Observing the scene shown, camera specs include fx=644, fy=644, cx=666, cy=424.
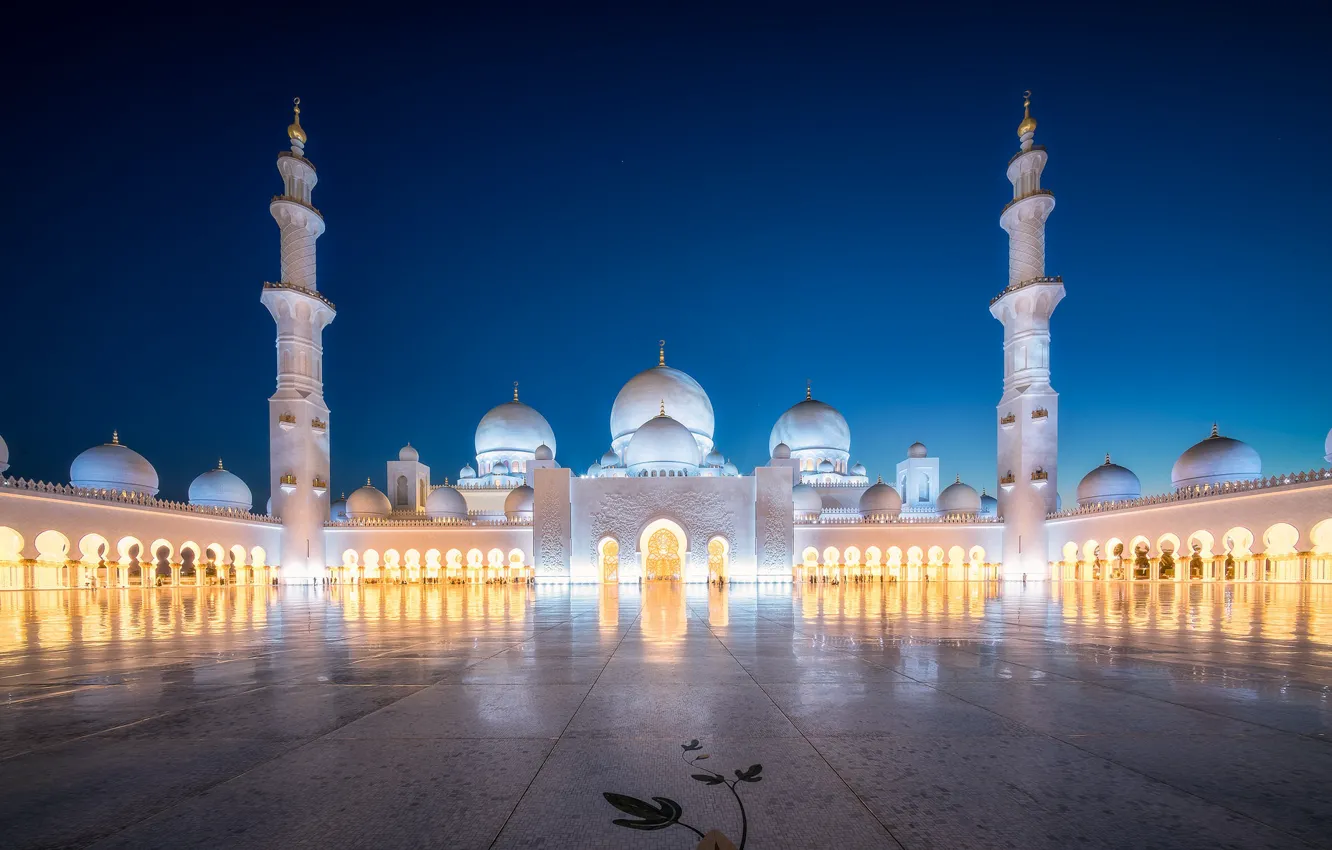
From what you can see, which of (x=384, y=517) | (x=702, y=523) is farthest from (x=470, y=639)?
(x=384, y=517)

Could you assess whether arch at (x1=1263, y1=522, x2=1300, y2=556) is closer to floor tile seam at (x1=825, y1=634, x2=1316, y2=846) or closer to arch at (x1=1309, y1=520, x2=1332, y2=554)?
arch at (x1=1309, y1=520, x2=1332, y2=554)

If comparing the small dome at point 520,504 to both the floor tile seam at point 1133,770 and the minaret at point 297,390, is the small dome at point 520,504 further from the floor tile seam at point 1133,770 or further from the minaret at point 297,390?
the floor tile seam at point 1133,770

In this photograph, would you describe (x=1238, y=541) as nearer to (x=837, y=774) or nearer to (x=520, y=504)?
(x=837, y=774)

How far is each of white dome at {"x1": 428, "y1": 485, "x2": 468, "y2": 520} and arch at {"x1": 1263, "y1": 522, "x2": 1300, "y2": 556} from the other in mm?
32466

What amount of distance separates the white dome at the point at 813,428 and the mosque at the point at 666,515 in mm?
5593

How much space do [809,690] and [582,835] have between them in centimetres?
200

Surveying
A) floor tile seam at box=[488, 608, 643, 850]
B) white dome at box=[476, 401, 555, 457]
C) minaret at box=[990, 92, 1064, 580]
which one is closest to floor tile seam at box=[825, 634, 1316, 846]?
floor tile seam at box=[488, 608, 643, 850]

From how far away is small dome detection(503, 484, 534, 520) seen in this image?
32.2m

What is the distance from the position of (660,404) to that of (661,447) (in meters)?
5.56

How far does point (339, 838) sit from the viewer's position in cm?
154

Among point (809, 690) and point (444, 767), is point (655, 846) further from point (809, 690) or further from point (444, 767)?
point (809, 690)

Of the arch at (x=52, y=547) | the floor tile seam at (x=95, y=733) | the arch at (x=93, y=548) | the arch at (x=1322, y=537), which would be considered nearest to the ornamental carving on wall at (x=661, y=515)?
the arch at (x=93, y=548)

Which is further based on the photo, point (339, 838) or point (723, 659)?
point (723, 659)

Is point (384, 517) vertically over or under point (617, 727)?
under
